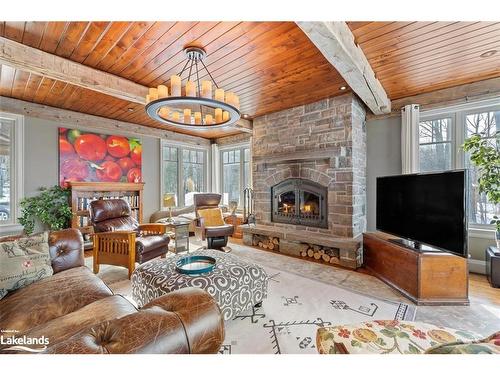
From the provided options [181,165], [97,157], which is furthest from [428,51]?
[97,157]

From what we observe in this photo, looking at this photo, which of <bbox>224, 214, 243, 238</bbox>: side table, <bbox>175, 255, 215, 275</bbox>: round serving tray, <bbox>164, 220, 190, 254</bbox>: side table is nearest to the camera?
<bbox>175, 255, 215, 275</bbox>: round serving tray

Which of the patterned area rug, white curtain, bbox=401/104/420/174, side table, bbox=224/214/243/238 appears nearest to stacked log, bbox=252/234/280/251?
side table, bbox=224/214/243/238

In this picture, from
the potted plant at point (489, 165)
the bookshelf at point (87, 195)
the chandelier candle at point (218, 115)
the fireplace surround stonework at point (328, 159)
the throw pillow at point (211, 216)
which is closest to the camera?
the potted plant at point (489, 165)

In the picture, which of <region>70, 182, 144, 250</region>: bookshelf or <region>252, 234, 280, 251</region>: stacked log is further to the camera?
<region>252, 234, 280, 251</region>: stacked log

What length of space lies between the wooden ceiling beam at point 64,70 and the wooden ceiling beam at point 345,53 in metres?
2.28

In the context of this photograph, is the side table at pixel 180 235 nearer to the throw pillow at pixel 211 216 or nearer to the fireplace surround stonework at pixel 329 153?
the throw pillow at pixel 211 216

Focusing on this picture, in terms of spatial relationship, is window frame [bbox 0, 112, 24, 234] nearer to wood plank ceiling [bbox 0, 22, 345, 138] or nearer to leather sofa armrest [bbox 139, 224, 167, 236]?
wood plank ceiling [bbox 0, 22, 345, 138]

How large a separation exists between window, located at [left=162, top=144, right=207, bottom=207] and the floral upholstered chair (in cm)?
476

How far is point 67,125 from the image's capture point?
12.8 feet

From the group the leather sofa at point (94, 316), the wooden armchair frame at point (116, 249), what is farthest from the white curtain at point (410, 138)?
the wooden armchair frame at point (116, 249)

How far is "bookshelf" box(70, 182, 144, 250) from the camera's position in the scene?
3754 millimetres

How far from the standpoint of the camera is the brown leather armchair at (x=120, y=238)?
2.72 m
